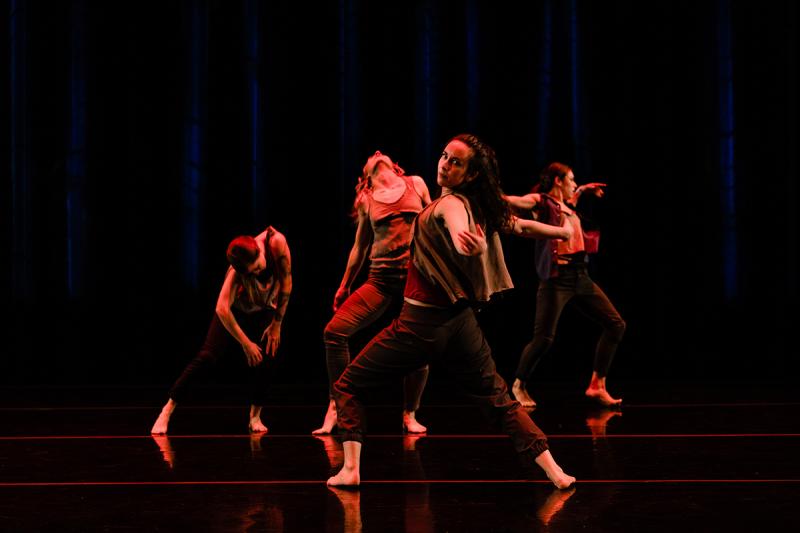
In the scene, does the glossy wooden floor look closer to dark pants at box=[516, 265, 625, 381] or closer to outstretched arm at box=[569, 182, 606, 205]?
dark pants at box=[516, 265, 625, 381]

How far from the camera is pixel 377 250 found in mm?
4598

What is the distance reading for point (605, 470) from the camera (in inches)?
150

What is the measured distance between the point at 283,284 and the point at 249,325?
2.12 ft

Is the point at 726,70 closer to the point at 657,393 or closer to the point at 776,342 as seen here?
the point at 776,342

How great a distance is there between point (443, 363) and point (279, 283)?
161 cm

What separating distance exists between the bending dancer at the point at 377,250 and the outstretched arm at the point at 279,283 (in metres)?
0.29

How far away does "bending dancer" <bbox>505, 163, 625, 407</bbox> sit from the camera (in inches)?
223

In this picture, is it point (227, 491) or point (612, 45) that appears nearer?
point (227, 491)

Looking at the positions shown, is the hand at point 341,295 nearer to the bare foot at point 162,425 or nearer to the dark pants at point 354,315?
the dark pants at point 354,315

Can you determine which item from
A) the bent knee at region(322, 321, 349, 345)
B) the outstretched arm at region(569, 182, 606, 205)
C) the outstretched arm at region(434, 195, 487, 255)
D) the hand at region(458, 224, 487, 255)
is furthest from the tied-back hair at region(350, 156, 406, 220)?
the hand at region(458, 224, 487, 255)

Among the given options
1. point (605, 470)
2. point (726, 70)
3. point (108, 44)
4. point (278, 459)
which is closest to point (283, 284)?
point (278, 459)

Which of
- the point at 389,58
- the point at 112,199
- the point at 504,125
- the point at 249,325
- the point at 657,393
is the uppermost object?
the point at 389,58

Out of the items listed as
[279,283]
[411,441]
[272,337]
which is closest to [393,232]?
[279,283]

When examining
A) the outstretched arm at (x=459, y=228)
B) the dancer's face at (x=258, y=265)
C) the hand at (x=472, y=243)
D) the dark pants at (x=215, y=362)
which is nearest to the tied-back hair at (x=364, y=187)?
the dancer's face at (x=258, y=265)
